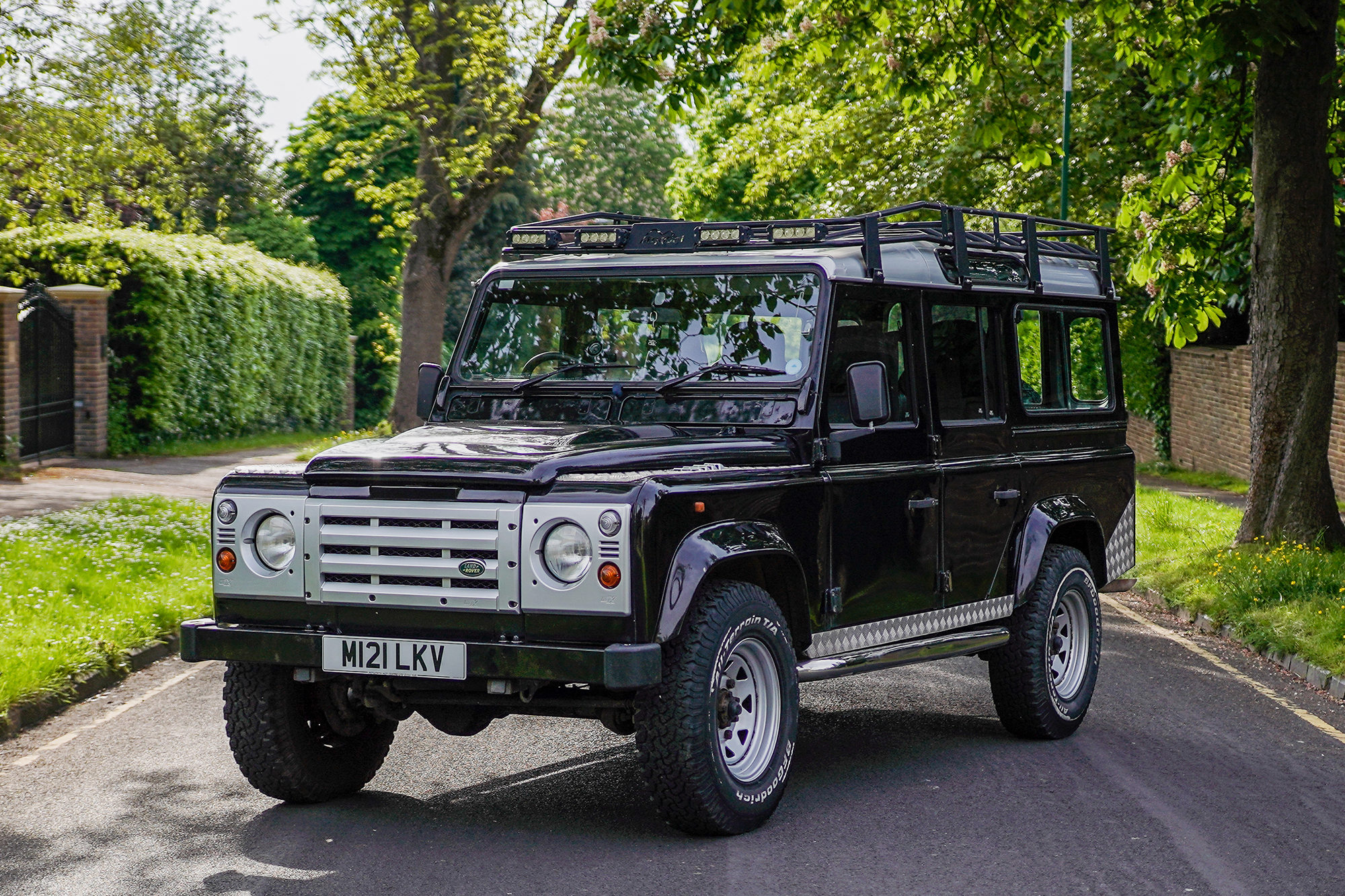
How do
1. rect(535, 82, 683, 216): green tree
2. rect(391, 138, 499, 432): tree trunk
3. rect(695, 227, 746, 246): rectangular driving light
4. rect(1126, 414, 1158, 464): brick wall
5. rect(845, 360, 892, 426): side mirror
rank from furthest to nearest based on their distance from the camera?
1. rect(535, 82, 683, 216): green tree
2. rect(1126, 414, 1158, 464): brick wall
3. rect(391, 138, 499, 432): tree trunk
4. rect(695, 227, 746, 246): rectangular driving light
5. rect(845, 360, 892, 426): side mirror

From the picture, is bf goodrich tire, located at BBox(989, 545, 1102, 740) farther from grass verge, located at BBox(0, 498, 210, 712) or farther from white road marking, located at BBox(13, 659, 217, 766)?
grass verge, located at BBox(0, 498, 210, 712)

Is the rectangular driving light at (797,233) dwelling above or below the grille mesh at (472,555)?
above

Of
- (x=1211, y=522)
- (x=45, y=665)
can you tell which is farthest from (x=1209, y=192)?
(x=45, y=665)

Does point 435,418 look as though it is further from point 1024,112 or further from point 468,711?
point 1024,112

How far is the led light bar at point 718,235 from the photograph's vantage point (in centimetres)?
730

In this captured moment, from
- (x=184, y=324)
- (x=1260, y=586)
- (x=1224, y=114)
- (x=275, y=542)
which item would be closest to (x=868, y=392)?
(x=275, y=542)

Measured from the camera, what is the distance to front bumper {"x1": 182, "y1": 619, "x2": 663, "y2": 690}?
211 inches

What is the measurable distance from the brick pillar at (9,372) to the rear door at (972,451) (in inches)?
610

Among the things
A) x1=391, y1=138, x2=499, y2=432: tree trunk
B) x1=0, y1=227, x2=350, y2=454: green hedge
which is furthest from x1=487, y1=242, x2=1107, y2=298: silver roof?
x1=391, y1=138, x2=499, y2=432: tree trunk

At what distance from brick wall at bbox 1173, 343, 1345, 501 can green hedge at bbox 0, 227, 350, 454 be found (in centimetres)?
1638

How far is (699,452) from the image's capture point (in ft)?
20.2

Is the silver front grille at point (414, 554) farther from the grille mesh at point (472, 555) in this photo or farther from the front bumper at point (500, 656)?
the front bumper at point (500, 656)

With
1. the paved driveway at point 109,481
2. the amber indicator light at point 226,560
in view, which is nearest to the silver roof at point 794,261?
the amber indicator light at point 226,560

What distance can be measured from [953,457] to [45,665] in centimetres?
491
